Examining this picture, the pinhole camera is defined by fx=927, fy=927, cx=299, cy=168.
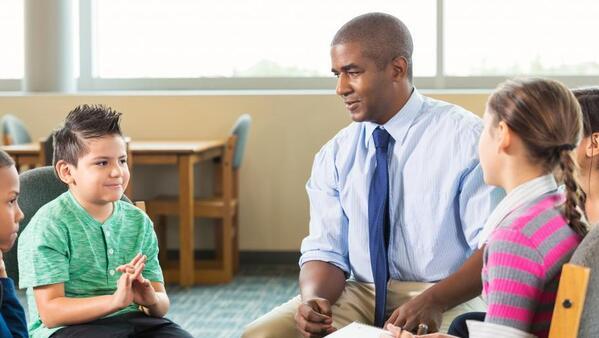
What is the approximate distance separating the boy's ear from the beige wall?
354cm

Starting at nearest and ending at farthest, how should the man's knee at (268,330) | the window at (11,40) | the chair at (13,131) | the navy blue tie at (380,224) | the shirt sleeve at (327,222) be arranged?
1. the man's knee at (268,330)
2. the navy blue tie at (380,224)
3. the shirt sleeve at (327,222)
4. the chair at (13,131)
5. the window at (11,40)

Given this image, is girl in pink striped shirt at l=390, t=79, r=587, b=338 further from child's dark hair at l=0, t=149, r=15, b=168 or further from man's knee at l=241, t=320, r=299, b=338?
child's dark hair at l=0, t=149, r=15, b=168

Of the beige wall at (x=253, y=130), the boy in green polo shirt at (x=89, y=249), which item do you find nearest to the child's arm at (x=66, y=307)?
the boy in green polo shirt at (x=89, y=249)

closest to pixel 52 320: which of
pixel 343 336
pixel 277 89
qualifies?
pixel 343 336

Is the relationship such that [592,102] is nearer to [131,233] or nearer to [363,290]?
[363,290]

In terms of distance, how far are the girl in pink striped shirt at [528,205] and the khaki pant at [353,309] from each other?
525mm

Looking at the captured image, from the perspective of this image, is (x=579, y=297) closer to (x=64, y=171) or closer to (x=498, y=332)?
(x=498, y=332)

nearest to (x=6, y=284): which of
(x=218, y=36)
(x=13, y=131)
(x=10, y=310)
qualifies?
(x=10, y=310)

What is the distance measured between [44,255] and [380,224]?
0.79 m

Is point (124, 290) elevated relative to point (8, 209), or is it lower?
lower

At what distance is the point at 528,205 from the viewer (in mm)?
1577

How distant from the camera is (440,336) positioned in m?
1.62

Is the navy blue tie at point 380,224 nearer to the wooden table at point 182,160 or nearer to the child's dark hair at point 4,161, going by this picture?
the child's dark hair at point 4,161

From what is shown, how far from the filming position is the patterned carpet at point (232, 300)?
4.22m
